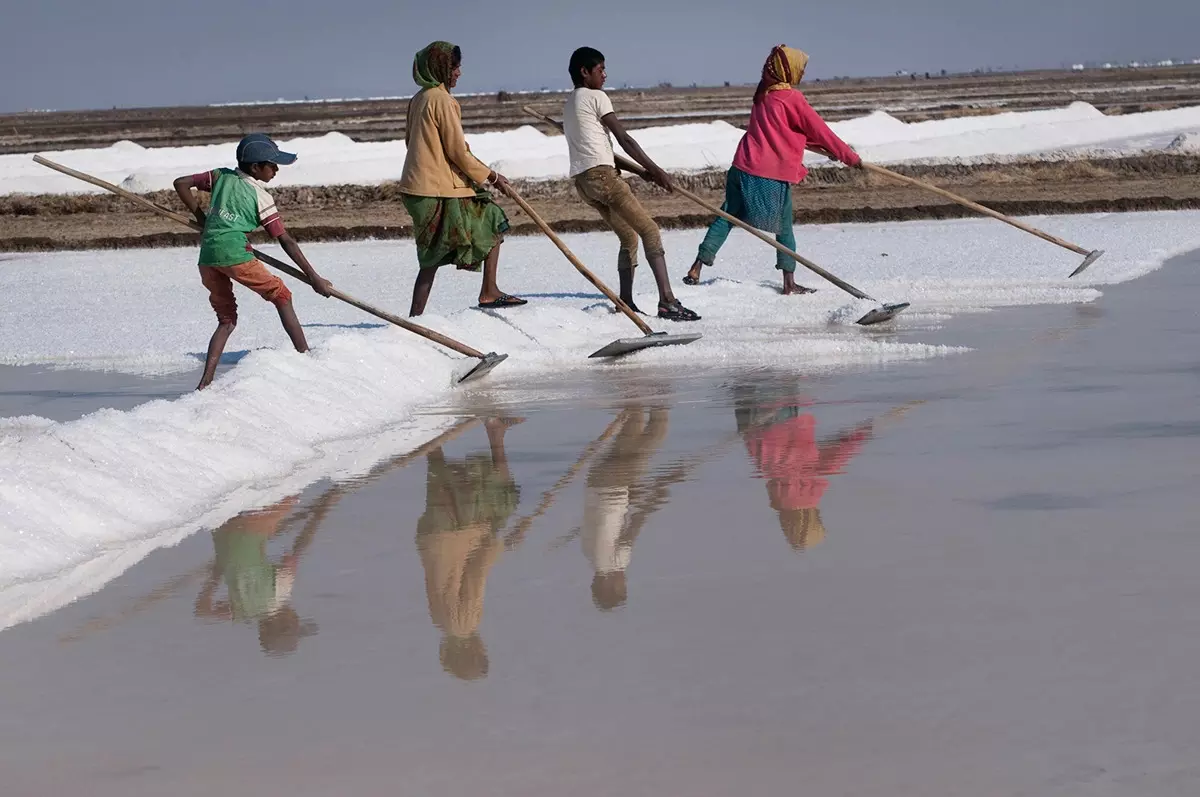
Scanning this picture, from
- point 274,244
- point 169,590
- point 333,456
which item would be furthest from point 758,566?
point 274,244

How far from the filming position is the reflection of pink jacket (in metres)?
4.54

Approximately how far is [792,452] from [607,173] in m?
3.83

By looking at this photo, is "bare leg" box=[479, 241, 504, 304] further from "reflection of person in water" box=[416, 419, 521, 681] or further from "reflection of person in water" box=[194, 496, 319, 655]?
"reflection of person in water" box=[194, 496, 319, 655]

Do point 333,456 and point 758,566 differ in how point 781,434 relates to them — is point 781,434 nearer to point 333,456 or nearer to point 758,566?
point 333,456

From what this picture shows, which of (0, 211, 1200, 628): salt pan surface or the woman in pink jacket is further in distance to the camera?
the woman in pink jacket

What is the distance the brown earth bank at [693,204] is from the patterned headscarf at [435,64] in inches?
296

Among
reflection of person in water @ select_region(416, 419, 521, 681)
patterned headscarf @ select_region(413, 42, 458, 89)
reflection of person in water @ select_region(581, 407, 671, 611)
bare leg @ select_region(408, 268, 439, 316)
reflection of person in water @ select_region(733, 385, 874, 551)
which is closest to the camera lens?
reflection of person in water @ select_region(416, 419, 521, 681)

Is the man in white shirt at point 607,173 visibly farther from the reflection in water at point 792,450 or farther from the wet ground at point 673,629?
the wet ground at point 673,629

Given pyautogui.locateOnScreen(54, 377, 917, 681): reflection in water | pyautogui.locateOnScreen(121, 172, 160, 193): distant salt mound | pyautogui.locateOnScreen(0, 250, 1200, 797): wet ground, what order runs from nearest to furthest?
pyautogui.locateOnScreen(0, 250, 1200, 797): wet ground < pyautogui.locateOnScreen(54, 377, 917, 681): reflection in water < pyautogui.locateOnScreen(121, 172, 160, 193): distant salt mound

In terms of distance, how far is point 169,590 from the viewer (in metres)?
3.73

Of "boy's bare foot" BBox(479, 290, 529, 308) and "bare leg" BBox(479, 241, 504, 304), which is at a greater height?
"bare leg" BBox(479, 241, 504, 304)

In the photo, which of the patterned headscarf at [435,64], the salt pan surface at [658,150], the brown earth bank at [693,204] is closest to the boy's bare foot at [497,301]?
the patterned headscarf at [435,64]

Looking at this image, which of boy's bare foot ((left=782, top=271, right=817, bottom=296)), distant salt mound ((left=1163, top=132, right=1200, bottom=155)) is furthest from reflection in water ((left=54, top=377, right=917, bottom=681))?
distant salt mound ((left=1163, top=132, right=1200, bottom=155))

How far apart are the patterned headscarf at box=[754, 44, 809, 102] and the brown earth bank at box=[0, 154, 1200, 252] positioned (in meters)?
6.07
